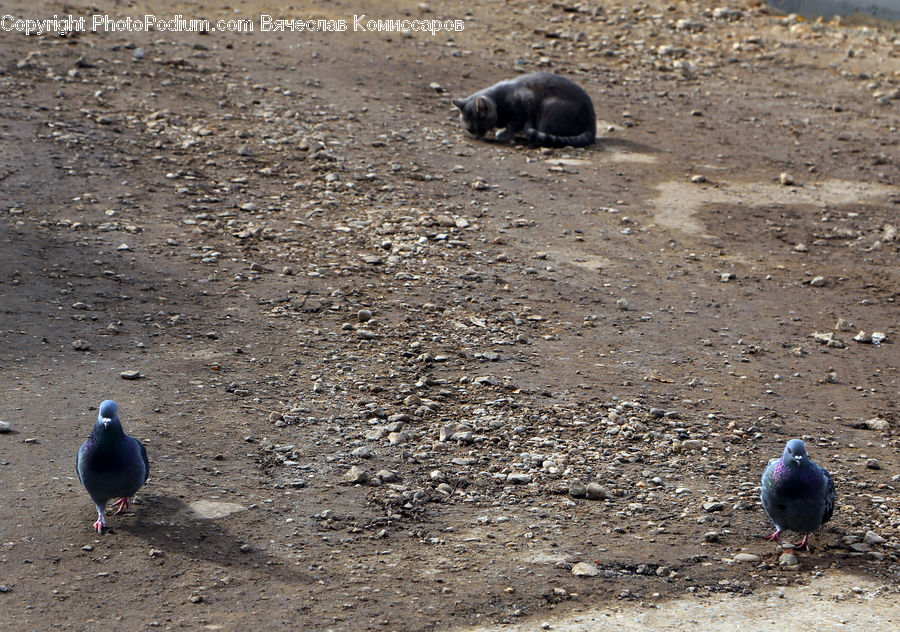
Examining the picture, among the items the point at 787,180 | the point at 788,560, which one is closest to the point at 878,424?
the point at 788,560

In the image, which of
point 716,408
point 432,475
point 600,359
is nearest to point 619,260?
point 600,359

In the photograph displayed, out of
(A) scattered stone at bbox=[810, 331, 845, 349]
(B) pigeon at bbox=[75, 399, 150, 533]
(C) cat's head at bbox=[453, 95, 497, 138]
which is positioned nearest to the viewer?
(B) pigeon at bbox=[75, 399, 150, 533]

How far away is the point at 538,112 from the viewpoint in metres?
11.2

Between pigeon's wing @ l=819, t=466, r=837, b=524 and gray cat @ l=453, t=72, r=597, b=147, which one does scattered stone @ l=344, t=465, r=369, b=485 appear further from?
gray cat @ l=453, t=72, r=597, b=147

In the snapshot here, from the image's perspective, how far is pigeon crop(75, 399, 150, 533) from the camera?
4.58 meters

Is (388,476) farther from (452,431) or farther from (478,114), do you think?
(478,114)

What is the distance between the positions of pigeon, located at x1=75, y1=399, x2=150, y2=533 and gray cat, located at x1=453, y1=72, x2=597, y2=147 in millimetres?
7035

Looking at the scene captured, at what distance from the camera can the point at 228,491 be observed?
515 cm

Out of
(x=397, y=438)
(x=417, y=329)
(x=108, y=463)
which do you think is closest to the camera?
(x=108, y=463)

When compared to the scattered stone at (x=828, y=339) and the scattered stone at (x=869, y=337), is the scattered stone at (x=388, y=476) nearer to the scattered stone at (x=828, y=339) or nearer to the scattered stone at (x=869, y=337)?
the scattered stone at (x=828, y=339)

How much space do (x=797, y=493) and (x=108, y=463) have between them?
297cm

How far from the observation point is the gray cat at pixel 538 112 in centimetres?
1102

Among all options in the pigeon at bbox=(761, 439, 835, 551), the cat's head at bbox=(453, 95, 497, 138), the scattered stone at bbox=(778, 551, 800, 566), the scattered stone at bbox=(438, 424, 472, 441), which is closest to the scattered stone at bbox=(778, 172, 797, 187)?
the cat's head at bbox=(453, 95, 497, 138)

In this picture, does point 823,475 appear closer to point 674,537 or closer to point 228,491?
point 674,537
